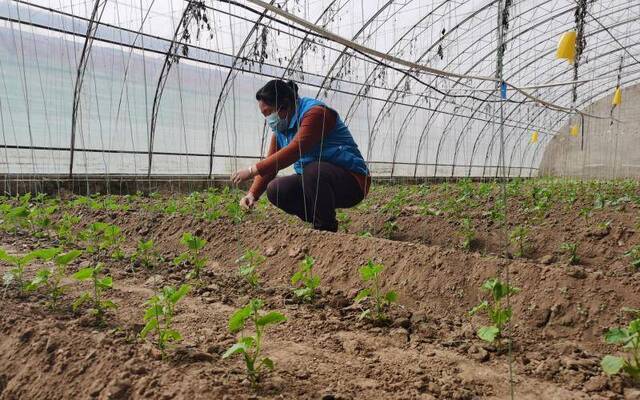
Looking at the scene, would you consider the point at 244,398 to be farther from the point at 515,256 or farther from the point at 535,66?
the point at 535,66

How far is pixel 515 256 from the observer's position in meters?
3.85

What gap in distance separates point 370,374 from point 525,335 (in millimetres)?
987

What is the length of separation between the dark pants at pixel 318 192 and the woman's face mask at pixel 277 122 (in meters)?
0.36

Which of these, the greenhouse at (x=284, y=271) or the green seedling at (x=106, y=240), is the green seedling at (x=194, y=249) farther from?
the green seedling at (x=106, y=240)

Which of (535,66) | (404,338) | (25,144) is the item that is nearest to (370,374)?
(404,338)

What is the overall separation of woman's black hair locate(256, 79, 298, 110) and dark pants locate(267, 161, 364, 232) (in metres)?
0.51

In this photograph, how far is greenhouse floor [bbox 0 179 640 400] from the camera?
151cm

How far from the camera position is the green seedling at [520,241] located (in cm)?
386

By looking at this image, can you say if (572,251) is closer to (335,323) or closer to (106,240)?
(335,323)

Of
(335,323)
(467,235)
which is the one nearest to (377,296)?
(335,323)

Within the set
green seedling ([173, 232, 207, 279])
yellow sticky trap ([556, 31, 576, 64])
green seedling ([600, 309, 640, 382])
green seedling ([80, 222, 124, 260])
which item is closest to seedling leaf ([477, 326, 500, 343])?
green seedling ([600, 309, 640, 382])

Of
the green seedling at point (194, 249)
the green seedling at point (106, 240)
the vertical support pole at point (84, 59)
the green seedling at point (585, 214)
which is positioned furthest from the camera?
the vertical support pole at point (84, 59)

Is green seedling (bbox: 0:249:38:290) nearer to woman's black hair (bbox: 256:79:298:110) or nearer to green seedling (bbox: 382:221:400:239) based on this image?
woman's black hair (bbox: 256:79:298:110)

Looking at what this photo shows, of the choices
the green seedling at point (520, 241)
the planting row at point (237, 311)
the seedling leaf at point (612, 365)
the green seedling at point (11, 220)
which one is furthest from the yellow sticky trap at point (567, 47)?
the green seedling at point (11, 220)
